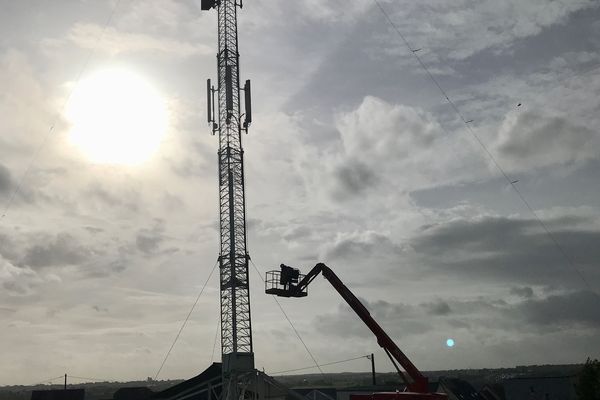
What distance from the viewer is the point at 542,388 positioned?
251 feet

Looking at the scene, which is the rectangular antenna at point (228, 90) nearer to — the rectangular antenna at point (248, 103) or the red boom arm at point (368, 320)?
the rectangular antenna at point (248, 103)

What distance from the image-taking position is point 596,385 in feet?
164

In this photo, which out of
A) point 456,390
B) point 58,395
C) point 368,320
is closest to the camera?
point 368,320

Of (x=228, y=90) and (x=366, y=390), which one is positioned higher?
(x=228, y=90)

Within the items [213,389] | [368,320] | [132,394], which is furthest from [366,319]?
[132,394]

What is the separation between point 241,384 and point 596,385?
33.2 metres

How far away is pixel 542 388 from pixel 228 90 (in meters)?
57.7

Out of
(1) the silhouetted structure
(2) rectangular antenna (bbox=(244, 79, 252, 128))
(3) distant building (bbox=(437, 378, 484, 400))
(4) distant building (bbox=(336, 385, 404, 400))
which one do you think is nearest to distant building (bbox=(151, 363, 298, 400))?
(4) distant building (bbox=(336, 385, 404, 400))

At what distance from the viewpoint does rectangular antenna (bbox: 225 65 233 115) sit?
69300 mm

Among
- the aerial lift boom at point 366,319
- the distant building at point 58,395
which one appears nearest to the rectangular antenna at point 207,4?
the aerial lift boom at point 366,319

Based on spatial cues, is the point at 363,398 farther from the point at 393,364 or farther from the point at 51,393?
the point at 51,393

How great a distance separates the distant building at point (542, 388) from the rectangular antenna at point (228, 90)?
5464 centimetres

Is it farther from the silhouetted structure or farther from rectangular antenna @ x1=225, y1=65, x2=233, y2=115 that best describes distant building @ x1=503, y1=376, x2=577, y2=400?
the silhouetted structure

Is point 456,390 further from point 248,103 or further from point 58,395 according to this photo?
point 58,395
